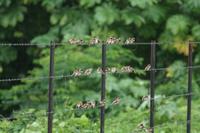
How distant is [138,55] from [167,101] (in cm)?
264

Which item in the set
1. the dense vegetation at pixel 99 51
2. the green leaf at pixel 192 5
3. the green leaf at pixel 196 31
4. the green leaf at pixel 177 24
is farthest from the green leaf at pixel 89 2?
the green leaf at pixel 196 31

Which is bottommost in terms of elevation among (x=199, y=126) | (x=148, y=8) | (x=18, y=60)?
(x=199, y=126)

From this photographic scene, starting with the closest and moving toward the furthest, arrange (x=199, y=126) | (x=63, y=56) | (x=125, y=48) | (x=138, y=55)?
(x=199, y=126) → (x=63, y=56) → (x=125, y=48) → (x=138, y=55)

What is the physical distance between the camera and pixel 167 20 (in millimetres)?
10086

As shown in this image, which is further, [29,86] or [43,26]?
[43,26]

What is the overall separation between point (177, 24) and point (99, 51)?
4.97 ft

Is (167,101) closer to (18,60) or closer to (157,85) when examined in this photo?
(157,85)

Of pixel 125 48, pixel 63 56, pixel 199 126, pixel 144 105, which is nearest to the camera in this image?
pixel 199 126

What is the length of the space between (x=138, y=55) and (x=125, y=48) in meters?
1.28

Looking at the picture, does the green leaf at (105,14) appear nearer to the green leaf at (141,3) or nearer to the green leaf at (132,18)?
the green leaf at (132,18)

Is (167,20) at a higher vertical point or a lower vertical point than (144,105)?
higher

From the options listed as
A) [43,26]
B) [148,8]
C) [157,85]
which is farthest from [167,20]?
[43,26]

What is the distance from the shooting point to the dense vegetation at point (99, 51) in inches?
341

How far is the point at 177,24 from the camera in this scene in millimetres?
9883
